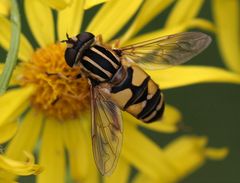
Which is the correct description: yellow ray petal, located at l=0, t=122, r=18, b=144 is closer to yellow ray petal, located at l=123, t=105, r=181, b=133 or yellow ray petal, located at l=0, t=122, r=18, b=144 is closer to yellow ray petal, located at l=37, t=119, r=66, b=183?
yellow ray petal, located at l=37, t=119, r=66, b=183

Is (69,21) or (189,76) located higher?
(69,21)

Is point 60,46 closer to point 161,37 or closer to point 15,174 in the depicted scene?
point 161,37

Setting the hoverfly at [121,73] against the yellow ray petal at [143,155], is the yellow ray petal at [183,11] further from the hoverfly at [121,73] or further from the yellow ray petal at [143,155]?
the yellow ray petal at [143,155]

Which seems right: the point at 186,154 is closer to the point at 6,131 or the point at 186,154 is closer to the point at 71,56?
the point at 71,56

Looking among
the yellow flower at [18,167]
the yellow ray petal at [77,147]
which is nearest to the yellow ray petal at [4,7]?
the yellow flower at [18,167]

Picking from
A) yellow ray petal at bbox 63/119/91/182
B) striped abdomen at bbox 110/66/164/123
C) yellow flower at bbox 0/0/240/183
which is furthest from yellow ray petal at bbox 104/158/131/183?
striped abdomen at bbox 110/66/164/123

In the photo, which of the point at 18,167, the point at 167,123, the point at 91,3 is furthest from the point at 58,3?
the point at 167,123
